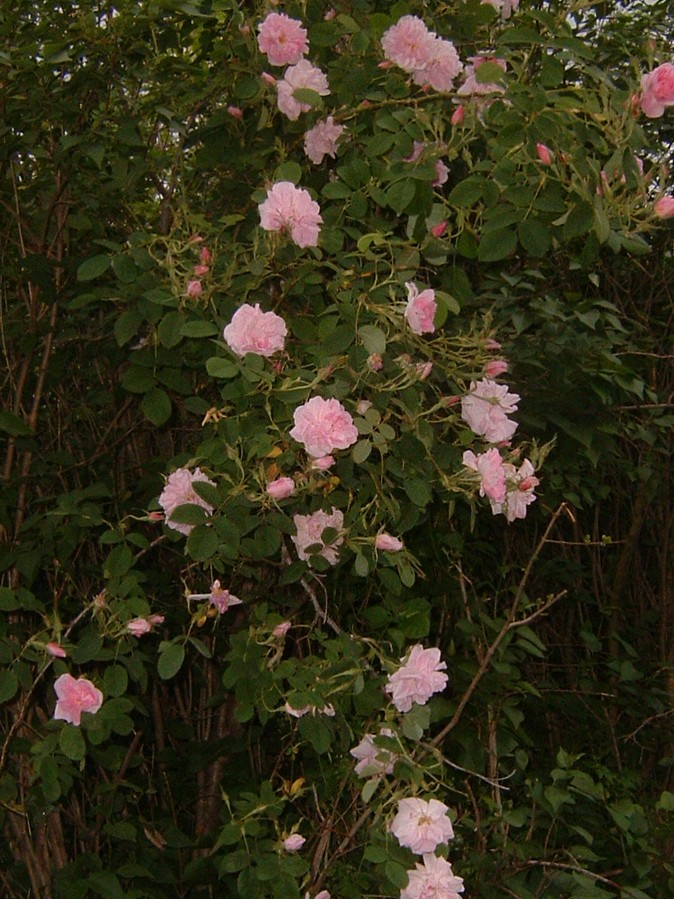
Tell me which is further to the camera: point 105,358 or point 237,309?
point 105,358

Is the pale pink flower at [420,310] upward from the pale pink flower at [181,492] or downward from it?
upward

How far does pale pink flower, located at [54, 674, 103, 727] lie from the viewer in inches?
62.3

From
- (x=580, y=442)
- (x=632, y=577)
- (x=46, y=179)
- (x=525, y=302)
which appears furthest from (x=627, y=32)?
(x=632, y=577)

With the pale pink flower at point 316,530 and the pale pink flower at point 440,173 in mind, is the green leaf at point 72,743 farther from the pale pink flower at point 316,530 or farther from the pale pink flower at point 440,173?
the pale pink flower at point 440,173

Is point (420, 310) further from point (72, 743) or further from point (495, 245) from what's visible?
point (72, 743)

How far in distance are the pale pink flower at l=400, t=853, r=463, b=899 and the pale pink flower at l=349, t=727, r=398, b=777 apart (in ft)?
0.42

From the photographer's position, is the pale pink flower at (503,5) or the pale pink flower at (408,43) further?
the pale pink flower at (503,5)

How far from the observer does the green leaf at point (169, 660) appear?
5.17 ft

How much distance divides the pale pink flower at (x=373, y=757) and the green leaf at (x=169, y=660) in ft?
0.86

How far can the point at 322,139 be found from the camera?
180 centimetres

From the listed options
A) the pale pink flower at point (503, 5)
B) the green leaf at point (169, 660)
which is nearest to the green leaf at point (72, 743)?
the green leaf at point (169, 660)

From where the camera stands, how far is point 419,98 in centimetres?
167

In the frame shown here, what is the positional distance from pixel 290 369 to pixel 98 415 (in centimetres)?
71

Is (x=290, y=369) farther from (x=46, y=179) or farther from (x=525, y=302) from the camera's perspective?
(x=525, y=302)
